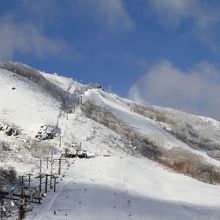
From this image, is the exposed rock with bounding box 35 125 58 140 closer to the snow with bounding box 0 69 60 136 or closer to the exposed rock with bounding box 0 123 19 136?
the snow with bounding box 0 69 60 136

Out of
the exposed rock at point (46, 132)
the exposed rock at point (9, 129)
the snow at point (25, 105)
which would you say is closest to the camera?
the exposed rock at point (9, 129)

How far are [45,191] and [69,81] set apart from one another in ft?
305

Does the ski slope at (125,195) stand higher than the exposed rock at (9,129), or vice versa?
the exposed rock at (9,129)

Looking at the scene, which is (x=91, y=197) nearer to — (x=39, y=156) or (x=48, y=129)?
(x=39, y=156)

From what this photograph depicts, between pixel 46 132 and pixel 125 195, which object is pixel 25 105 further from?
pixel 125 195

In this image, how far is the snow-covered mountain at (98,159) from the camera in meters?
37.7

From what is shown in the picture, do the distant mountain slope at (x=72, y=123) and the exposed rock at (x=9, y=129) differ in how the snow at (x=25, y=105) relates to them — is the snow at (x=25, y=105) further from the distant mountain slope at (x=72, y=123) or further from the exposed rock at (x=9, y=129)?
the exposed rock at (x=9, y=129)

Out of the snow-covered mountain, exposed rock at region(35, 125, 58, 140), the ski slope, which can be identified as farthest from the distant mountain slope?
the ski slope

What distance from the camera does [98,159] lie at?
55.9m

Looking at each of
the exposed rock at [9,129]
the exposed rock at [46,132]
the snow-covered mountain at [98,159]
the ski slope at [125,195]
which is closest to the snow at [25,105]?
the snow-covered mountain at [98,159]

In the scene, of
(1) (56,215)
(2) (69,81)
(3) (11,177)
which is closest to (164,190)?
(3) (11,177)

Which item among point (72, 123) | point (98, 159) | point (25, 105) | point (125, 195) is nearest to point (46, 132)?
point (72, 123)

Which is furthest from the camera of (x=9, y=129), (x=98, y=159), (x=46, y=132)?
(x=46, y=132)

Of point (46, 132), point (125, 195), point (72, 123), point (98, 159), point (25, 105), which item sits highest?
point (25, 105)
